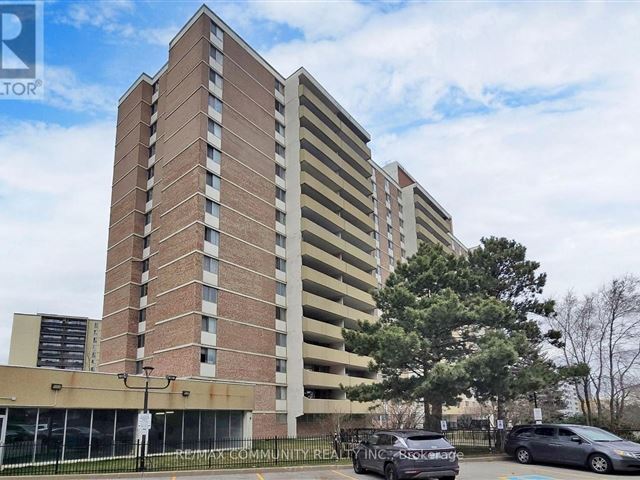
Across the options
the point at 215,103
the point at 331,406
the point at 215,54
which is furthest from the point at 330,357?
the point at 215,54

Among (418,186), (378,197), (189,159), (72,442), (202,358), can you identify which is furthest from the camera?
(418,186)

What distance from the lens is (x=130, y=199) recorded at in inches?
1688

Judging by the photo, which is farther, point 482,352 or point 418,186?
point 418,186

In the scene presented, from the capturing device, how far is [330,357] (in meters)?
41.6

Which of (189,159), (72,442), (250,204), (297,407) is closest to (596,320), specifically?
(297,407)

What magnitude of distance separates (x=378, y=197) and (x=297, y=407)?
1264 inches

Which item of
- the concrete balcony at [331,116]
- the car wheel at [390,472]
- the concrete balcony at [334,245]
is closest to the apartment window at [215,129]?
the concrete balcony at [334,245]

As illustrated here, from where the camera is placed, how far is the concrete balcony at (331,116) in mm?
46281

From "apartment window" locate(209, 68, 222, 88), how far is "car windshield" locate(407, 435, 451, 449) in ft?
104

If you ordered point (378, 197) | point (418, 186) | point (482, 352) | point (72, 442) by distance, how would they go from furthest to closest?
1. point (418, 186)
2. point (378, 197)
3. point (482, 352)
4. point (72, 442)

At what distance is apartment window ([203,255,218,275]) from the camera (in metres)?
34.1

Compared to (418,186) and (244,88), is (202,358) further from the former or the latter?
(418,186)

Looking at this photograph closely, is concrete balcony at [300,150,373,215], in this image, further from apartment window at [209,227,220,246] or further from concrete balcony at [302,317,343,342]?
concrete balcony at [302,317,343,342]

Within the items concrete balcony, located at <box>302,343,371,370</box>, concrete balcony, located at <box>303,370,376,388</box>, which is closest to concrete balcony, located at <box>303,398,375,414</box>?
concrete balcony, located at <box>303,370,376,388</box>
